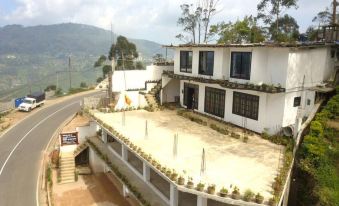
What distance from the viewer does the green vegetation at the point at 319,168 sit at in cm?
1452

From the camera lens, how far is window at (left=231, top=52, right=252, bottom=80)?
22987 mm

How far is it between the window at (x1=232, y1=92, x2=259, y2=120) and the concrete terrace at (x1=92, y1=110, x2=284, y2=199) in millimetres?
1943

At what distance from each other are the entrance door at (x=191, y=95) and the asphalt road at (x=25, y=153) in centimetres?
1557

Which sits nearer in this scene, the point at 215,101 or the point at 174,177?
the point at 174,177

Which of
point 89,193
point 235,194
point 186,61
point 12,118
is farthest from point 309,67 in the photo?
point 12,118

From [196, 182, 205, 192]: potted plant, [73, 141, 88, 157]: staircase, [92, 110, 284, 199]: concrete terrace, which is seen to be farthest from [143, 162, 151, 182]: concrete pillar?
[73, 141, 88, 157]: staircase

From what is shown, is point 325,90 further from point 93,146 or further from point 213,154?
point 93,146

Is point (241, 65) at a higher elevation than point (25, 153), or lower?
higher

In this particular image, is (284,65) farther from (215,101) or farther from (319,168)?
(319,168)

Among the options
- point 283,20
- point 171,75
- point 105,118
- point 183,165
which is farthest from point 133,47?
point 183,165

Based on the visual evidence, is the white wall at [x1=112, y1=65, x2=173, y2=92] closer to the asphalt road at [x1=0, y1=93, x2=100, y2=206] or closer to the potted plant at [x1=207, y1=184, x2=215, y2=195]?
the asphalt road at [x1=0, y1=93, x2=100, y2=206]

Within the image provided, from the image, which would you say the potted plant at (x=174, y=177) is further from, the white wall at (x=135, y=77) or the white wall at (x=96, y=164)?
the white wall at (x=135, y=77)

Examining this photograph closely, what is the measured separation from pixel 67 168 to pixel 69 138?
3066mm

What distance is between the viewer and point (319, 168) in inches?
616
